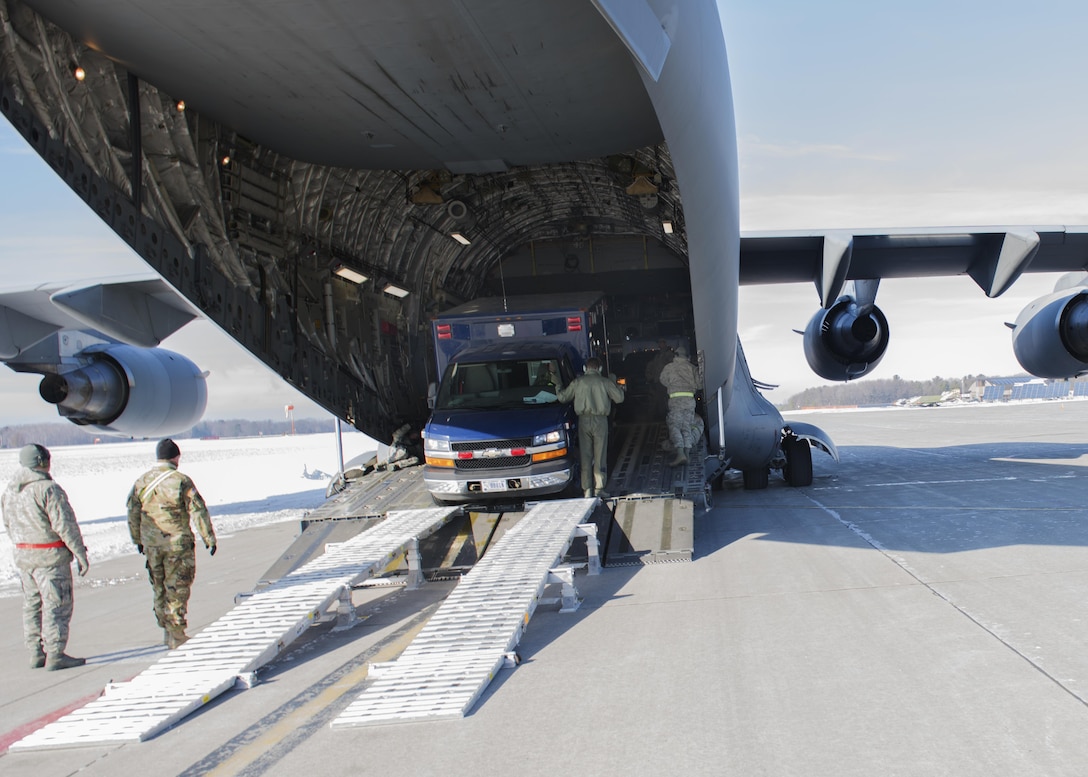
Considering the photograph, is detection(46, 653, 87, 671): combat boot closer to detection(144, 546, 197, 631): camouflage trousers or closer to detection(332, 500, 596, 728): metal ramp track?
detection(144, 546, 197, 631): camouflage trousers

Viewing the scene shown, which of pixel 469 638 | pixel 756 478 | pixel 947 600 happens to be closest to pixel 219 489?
pixel 756 478

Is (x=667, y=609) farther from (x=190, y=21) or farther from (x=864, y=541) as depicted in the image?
(x=190, y=21)

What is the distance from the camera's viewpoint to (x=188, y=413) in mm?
15609

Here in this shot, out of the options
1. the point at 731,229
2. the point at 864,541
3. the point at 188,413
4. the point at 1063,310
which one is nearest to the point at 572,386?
the point at 731,229

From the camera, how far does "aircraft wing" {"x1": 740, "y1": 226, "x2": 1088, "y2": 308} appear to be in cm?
1332

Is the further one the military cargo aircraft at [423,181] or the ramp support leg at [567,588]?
the ramp support leg at [567,588]

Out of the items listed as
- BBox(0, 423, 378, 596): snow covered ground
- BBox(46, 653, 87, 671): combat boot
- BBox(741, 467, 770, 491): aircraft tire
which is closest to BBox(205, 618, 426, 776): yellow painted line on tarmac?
BBox(46, 653, 87, 671): combat boot

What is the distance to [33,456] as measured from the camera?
739 cm

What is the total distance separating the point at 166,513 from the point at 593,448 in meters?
4.89

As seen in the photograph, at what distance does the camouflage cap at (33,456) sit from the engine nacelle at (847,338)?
42.8ft

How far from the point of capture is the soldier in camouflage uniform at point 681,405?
11.6 m

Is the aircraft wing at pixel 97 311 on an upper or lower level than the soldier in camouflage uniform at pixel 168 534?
upper

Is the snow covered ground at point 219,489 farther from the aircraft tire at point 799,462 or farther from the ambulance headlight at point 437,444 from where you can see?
the aircraft tire at point 799,462

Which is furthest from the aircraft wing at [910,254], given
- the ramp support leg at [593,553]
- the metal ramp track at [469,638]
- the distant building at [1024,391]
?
the distant building at [1024,391]
